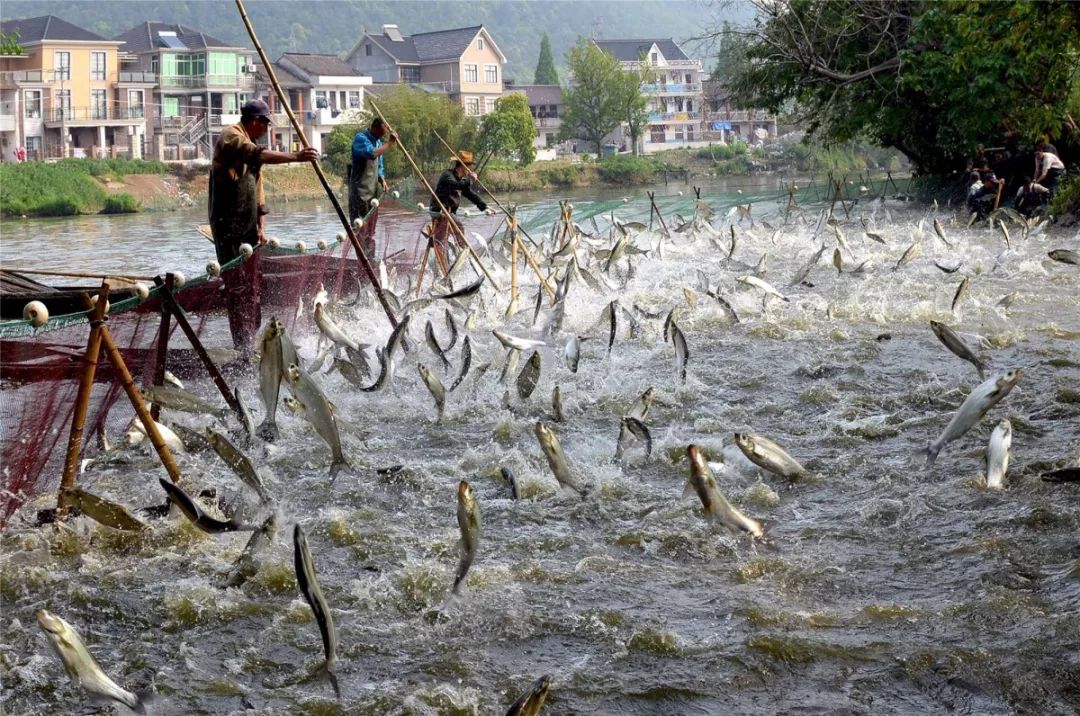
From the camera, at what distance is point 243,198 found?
9109mm

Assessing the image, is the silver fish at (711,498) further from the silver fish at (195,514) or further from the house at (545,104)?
the house at (545,104)

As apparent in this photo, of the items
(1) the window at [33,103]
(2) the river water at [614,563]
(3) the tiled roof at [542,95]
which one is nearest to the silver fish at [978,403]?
(2) the river water at [614,563]

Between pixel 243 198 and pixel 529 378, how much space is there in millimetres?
2670

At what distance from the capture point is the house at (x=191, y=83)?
6931 cm

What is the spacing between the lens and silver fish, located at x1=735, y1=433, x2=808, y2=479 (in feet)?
19.8

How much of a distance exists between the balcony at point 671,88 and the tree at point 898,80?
3160 inches

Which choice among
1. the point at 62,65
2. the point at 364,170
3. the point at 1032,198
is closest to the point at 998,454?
the point at 364,170

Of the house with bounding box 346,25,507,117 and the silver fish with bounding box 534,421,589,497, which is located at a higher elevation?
the house with bounding box 346,25,507,117

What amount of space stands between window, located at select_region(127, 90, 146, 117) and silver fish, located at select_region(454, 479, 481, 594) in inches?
2745

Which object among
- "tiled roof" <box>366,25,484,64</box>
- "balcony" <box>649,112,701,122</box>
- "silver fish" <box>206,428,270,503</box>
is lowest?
"silver fish" <box>206,428,270,503</box>

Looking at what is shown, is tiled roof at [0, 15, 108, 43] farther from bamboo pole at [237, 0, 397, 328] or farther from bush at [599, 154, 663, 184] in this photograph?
bamboo pole at [237, 0, 397, 328]

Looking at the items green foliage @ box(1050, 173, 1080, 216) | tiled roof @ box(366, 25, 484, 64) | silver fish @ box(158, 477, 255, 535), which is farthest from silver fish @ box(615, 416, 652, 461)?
tiled roof @ box(366, 25, 484, 64)

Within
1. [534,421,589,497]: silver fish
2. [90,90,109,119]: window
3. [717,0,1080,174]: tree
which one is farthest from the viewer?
[90,90,109,119]: window

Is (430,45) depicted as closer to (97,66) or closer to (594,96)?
(594,96)
